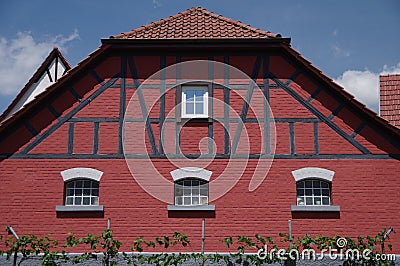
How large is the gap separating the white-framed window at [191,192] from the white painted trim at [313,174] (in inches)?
88.4

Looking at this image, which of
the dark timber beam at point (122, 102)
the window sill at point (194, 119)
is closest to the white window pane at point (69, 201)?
the dark timber beam at point (122, 102)

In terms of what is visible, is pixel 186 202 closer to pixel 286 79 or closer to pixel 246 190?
pixel 246 190

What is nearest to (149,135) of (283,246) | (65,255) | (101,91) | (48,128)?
(101,91)

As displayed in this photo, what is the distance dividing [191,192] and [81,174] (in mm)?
2723

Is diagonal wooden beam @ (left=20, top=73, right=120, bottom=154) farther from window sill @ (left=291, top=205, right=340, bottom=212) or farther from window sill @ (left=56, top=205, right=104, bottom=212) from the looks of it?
window sill @ (left=291, top=205, right=340, bottom=212)

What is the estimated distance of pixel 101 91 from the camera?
12250 millimetres

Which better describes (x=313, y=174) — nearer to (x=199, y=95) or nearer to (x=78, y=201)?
(x=199, y=95)

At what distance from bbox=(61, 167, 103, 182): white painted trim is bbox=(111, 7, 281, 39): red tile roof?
3550 mm

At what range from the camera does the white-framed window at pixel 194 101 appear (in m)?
12.2

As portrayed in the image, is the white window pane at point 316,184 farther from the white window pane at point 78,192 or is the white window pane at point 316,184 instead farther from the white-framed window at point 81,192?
the white window pane at point 78,192

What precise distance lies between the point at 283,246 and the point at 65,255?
16.5 feet

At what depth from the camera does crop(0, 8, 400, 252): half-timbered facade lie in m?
11.6

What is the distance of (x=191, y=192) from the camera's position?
39.2ft

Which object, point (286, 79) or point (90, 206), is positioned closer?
point (90, 206)
